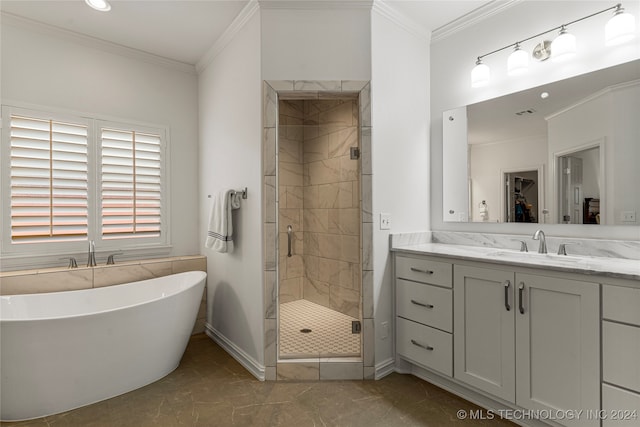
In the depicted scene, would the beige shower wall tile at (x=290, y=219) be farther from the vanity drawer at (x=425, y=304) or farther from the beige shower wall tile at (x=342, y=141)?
the vanity drawer at (x=425, y=304)

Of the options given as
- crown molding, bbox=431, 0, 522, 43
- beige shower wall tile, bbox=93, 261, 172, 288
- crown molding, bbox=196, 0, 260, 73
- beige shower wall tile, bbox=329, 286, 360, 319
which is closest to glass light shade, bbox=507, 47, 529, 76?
crown molding, bbox=431, 0, 522, 43

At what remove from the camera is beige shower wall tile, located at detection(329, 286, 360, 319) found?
247 centimetres

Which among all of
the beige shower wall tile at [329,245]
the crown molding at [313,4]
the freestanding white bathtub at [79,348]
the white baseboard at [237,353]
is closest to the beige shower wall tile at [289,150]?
the beige shower wall tile at [329,245]

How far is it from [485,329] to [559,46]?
1883 mm

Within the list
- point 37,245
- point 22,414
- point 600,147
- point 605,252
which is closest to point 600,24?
point 600,147

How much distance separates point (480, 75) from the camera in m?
2.49

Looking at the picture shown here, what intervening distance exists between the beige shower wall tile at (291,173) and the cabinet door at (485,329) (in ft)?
4.50

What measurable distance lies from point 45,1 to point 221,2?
1319mm

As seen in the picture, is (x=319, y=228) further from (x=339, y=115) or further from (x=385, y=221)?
(x=339, y=115)

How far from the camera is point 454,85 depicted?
8.83ft

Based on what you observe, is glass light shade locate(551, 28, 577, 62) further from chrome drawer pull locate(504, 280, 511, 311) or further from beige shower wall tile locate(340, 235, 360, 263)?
beige shower wall tile locate(340, 235, 360, 263)

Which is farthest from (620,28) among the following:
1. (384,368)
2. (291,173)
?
(384,368)

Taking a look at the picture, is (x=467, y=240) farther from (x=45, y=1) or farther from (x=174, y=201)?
(x=45, y=1)

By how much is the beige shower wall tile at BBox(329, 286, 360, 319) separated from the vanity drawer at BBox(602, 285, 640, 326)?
4.67 feet
